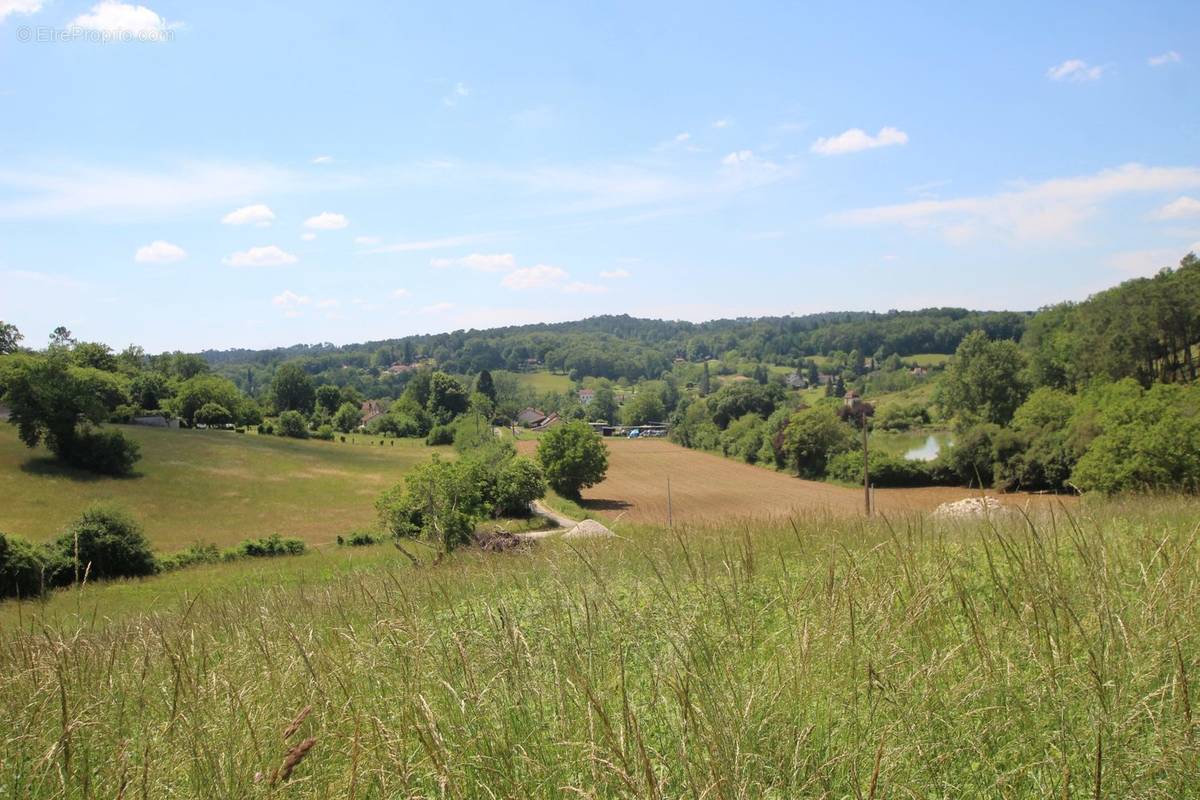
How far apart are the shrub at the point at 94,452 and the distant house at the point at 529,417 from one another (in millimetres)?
81900

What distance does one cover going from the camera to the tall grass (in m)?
2.44

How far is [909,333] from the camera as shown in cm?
18375

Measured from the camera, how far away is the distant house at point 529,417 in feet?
445

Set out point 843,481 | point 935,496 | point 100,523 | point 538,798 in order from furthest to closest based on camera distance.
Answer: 1. point 843,481
2. point 935,496
3. point 100,523
4. point 538,798

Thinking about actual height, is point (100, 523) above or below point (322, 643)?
below

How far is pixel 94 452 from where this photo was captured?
54.1m

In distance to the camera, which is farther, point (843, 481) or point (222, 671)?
point (843, 481)

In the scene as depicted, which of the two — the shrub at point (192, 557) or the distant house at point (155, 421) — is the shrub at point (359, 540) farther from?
the distant house at point (155, 421)

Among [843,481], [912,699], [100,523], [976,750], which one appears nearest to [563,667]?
[912,699]

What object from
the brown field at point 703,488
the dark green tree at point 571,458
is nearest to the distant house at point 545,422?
the brown field at point 703,488

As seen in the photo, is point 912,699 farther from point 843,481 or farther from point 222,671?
point 843,481

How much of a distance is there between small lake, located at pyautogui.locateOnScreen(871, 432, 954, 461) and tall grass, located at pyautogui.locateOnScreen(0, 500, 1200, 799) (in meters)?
69.1

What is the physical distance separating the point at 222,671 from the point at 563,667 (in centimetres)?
182

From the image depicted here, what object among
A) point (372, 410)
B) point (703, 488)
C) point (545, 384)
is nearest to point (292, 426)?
point (372, 410)
